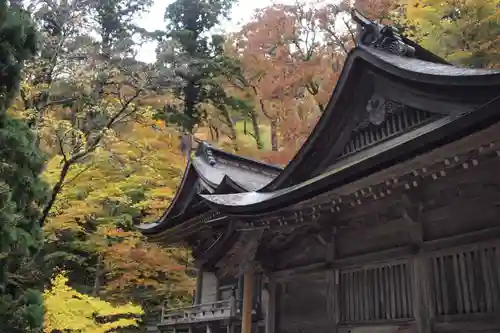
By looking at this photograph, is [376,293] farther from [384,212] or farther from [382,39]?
[382,39]

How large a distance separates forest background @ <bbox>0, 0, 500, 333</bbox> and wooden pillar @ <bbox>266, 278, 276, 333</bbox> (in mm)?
4751

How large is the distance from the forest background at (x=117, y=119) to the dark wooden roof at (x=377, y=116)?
4678 millimetres

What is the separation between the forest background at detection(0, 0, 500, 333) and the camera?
31.1ft

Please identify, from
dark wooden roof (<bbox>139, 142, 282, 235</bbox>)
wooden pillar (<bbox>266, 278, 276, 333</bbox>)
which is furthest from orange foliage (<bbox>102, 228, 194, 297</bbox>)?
wooden pillar (<bbox>266, 278, 276, 333</bbox>)

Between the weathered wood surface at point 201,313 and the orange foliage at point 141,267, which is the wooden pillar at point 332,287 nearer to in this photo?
the weathered wood surface at point 201,313

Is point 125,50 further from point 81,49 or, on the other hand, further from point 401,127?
point 401,127

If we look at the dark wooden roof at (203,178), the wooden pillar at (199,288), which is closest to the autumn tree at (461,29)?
the dark wooden roof at (203,178)

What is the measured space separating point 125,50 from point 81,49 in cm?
324

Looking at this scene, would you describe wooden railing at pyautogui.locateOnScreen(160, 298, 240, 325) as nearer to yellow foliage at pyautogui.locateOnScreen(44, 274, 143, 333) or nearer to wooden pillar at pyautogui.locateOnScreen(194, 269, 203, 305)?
wooden pillar at pyautogui.locateOnScreen(194, 269, 203, 305)

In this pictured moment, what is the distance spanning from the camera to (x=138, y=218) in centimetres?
2134

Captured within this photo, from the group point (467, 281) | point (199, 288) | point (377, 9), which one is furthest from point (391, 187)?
point (377, 9)

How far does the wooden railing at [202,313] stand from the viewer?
11.4m

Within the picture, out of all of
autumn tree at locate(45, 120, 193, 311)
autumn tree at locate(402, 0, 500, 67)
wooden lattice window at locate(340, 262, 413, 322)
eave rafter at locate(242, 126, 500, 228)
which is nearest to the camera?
eave rafter at locate(242, 126, 500, 228)

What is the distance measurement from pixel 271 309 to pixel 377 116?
436 cm
